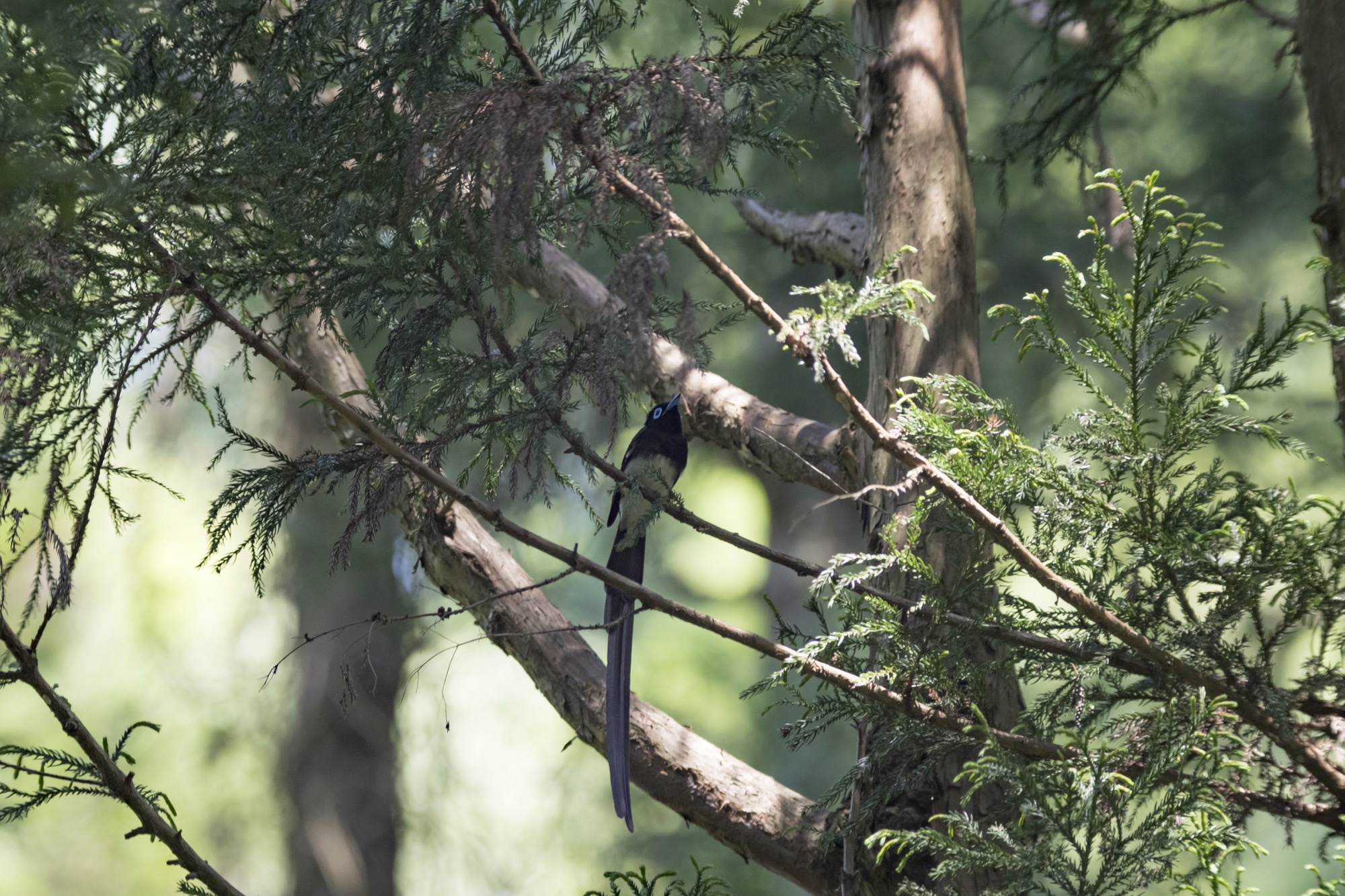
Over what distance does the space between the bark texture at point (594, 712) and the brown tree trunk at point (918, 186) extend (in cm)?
60

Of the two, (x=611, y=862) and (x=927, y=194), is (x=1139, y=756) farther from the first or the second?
(x=611, y=862)

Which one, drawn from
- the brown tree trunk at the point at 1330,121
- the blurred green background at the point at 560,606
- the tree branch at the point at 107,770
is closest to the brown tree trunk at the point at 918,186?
the brown tree trunk at the point at 1330,121

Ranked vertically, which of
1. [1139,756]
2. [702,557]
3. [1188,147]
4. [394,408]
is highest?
[1188,147]

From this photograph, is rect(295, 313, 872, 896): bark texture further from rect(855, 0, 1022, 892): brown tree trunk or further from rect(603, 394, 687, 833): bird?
rect(855, 0, 1022, 892): brown tree trunk

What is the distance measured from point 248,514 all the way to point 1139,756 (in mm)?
5500

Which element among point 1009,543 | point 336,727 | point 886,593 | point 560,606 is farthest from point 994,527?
point 560,606

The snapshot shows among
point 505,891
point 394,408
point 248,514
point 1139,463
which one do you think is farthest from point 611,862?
point 1139,463

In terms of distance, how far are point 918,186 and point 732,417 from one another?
2.60ft

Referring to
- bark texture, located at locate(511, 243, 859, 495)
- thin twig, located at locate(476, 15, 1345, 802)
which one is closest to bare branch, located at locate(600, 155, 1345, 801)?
thin twig, located at locate(476, 15, 1345, 802)

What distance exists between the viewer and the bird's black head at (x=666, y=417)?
2318 mm

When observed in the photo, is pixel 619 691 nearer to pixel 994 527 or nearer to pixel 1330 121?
pixel 994 527

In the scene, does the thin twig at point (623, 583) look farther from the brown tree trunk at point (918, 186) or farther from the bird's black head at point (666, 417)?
the bird's black head at point (666, 417)

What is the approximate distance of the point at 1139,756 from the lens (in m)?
1.40

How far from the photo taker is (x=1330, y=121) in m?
1.44
